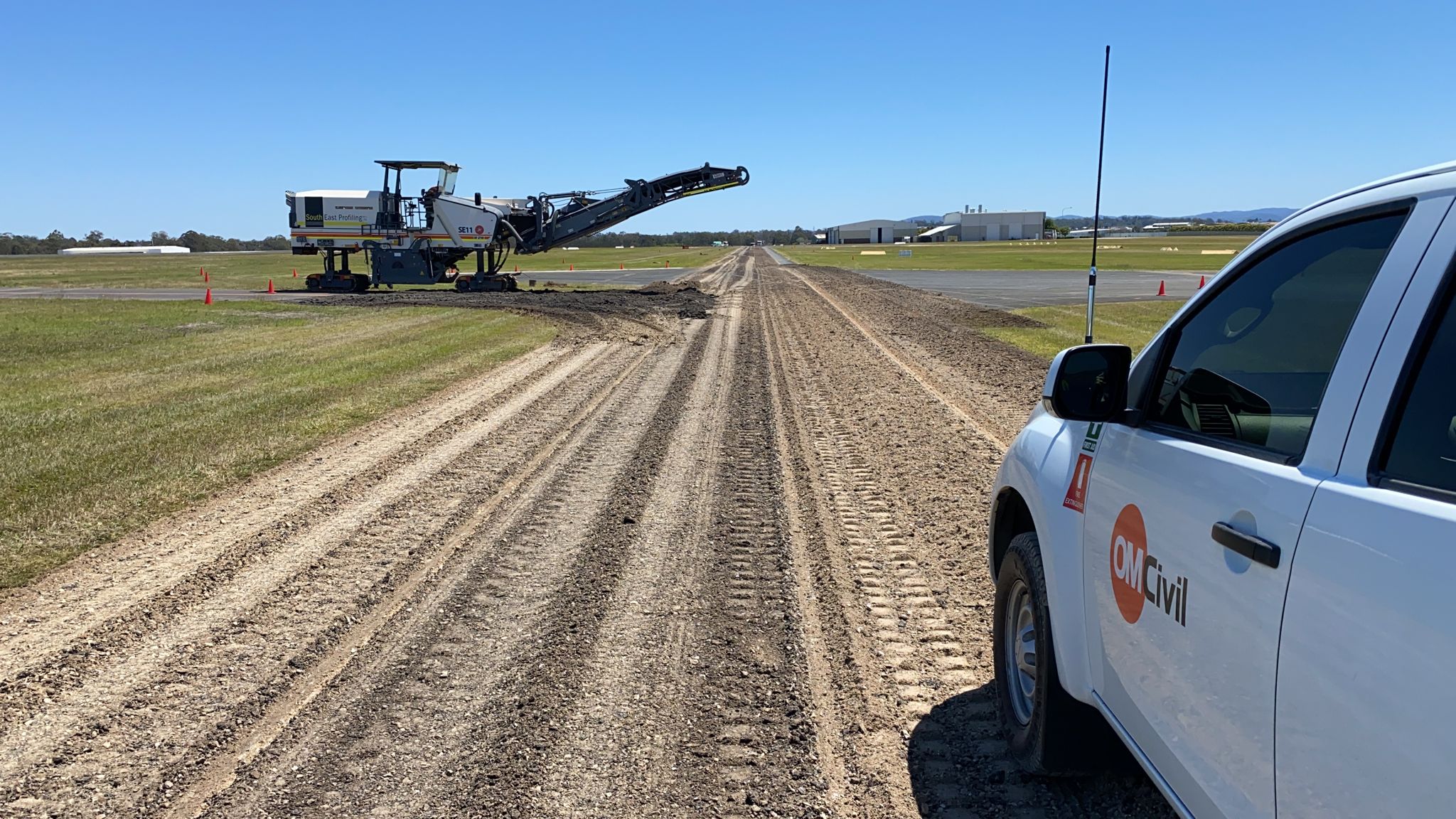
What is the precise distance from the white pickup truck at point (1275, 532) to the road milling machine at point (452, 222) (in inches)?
1145

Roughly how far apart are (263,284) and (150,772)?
135ft

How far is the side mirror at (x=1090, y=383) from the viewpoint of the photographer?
2.91 m

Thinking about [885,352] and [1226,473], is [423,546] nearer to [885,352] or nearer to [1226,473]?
[1226,473]

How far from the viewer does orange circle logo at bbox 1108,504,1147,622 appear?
8.84 ft

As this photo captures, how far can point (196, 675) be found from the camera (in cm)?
448

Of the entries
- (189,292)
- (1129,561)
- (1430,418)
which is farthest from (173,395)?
(189,292)

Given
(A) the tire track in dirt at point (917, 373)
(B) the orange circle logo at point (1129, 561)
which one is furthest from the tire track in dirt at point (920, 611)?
(B) the orange circle logo at point (1129, 561)

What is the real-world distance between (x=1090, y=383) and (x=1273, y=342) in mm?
494

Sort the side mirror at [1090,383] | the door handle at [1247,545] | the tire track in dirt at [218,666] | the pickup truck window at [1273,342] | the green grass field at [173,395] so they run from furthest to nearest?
the green grass field at [173,395] < the tire track in dirt at [218,666] < the side mirror at [1090,383] < the pickup truck window at [1273,342] < the door handle at [1247,545]

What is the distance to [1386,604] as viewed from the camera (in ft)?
5.40

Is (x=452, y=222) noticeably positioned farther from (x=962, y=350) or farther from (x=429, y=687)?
Result: (x=429, y=687)

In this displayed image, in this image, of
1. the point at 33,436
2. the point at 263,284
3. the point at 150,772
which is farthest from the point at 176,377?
the point at 263,284

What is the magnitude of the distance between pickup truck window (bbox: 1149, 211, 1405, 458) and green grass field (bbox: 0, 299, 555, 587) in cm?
611

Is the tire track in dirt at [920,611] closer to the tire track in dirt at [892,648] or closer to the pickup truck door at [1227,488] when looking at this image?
the tire track in dirt at [892,648]
